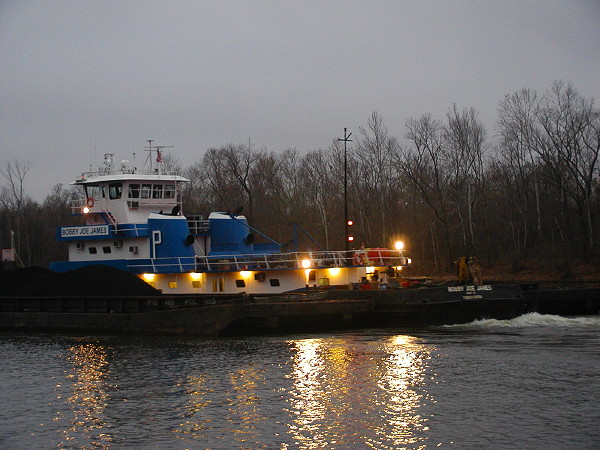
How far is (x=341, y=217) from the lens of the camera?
6244cm

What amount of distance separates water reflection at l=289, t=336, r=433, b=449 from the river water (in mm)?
43

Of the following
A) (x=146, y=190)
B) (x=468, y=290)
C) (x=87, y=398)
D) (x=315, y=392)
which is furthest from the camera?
(x=146, y=190)

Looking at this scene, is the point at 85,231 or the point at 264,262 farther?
the point at 85,231

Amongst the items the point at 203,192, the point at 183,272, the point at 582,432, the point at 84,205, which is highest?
the point at 203,192

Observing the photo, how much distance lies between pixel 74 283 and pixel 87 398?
14.8m

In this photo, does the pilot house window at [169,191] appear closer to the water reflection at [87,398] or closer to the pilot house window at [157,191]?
the pilot house window at [157,191]

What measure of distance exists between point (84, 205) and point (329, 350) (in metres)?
16.5

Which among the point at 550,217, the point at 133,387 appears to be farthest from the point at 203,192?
the point at 133,387

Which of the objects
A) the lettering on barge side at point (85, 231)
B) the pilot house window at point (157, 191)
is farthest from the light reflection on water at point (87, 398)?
the pilot house window at point (157, 191)

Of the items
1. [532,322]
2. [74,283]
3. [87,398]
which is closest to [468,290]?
[532,322]

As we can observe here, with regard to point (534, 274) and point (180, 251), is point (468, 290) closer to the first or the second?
point (180, 251)

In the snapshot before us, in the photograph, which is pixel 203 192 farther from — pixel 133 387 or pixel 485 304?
pixel 133 387

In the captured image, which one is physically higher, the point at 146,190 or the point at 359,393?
the point at 146,190

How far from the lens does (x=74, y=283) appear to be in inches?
1298
